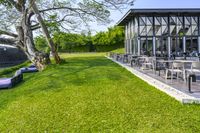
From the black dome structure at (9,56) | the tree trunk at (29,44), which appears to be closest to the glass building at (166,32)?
the tree trunk at (29,44)

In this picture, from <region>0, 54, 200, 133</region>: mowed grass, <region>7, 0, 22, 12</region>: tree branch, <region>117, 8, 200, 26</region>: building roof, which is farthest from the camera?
<region>117, 8, 200, 26</region>: building roof

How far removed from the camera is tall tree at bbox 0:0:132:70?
59.0ft

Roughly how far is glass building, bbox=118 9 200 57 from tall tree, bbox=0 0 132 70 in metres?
4.66

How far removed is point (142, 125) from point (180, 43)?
19084 millimetres

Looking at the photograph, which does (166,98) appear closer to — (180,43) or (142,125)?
(142,125)

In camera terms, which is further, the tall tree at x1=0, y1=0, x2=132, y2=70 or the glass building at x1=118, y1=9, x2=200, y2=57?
the glass building at x1=118, y1=9, x2=200, y2=57

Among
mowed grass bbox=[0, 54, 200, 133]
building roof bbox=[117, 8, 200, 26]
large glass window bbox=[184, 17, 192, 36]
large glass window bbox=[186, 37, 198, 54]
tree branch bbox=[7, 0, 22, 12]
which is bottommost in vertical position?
mowed grass bbox=[0, 54, 200, 133]

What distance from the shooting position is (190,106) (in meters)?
6.45

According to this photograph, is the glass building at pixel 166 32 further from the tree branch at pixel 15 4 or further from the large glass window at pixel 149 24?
the tree branch at pixel 15 4

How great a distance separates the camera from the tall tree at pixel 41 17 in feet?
59.0

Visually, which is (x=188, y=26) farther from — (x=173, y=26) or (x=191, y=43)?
(x=191, y=43)

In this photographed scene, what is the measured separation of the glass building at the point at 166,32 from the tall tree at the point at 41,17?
4660 mm

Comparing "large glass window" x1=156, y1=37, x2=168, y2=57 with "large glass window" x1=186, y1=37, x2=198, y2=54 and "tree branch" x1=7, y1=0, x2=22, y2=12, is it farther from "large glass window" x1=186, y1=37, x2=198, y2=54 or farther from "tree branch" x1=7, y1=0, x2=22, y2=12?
"tree branch" x1=7, y1=0, x2=22, y2=12

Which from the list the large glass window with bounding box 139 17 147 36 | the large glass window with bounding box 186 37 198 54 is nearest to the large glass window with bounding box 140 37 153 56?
the large glass window with bounding box 139 17 147 36
